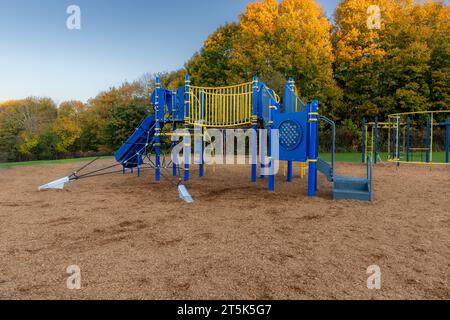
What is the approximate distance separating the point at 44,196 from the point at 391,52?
28.8m

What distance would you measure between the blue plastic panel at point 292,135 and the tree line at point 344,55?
1520 centimetres

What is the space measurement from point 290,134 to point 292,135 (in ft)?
0.23

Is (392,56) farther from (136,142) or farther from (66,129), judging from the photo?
(66,129)

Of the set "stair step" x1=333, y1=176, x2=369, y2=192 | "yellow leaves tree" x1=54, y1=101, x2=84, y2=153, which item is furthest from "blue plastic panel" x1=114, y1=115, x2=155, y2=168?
"yellow leaves tree" x1=54, y1=101, x2=84, y2=153

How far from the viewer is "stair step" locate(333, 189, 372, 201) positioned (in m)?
6.79

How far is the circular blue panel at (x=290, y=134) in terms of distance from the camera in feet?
24.4

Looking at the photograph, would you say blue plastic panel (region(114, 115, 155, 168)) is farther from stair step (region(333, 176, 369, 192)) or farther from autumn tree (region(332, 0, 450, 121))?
autumn tree (region(332, 0, 450, 121))

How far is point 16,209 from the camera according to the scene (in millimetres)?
6301

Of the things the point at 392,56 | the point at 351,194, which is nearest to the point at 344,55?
the point at 392,56

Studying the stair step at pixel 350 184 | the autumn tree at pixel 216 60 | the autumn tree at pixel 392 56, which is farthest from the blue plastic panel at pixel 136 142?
the autumn tree at pixel 392 56

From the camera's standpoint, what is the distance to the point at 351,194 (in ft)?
22.7

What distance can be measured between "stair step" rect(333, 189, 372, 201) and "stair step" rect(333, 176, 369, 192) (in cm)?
12

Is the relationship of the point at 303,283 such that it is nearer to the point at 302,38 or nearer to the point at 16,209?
the point at 16,209
